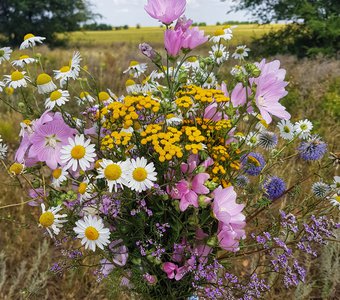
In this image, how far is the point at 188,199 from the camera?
3.10ft

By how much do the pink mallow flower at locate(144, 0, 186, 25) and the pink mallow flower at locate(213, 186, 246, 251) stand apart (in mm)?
426

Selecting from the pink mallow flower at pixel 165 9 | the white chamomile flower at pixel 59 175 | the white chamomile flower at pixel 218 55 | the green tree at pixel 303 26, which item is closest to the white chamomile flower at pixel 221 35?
the white chamomile flower at pixel 218 55

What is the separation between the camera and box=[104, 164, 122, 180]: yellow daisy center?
0.89m

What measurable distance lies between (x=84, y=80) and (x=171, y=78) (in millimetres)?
241

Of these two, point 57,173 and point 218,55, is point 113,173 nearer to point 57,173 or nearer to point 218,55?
point 57,173

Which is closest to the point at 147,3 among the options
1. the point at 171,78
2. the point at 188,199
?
the point at 171,78

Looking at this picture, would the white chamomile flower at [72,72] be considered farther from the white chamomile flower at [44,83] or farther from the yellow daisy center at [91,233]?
the yellow daisy center at [91,233]

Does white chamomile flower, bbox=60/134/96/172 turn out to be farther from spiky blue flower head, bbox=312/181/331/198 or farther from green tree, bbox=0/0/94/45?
green tree, bbox=0/0/94/45

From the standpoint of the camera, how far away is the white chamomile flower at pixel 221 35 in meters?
1.29

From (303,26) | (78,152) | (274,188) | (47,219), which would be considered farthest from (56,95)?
(303,26)

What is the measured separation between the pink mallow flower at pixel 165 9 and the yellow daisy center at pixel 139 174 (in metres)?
0.38

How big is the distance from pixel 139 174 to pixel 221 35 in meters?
0.62

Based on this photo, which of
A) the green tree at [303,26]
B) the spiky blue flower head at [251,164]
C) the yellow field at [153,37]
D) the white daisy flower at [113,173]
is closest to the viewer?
the white daisy flower at [113,173]

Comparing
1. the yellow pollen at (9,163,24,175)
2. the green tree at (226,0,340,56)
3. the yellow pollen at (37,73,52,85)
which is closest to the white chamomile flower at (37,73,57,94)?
the yellow pollen at (37,73,52,85)
